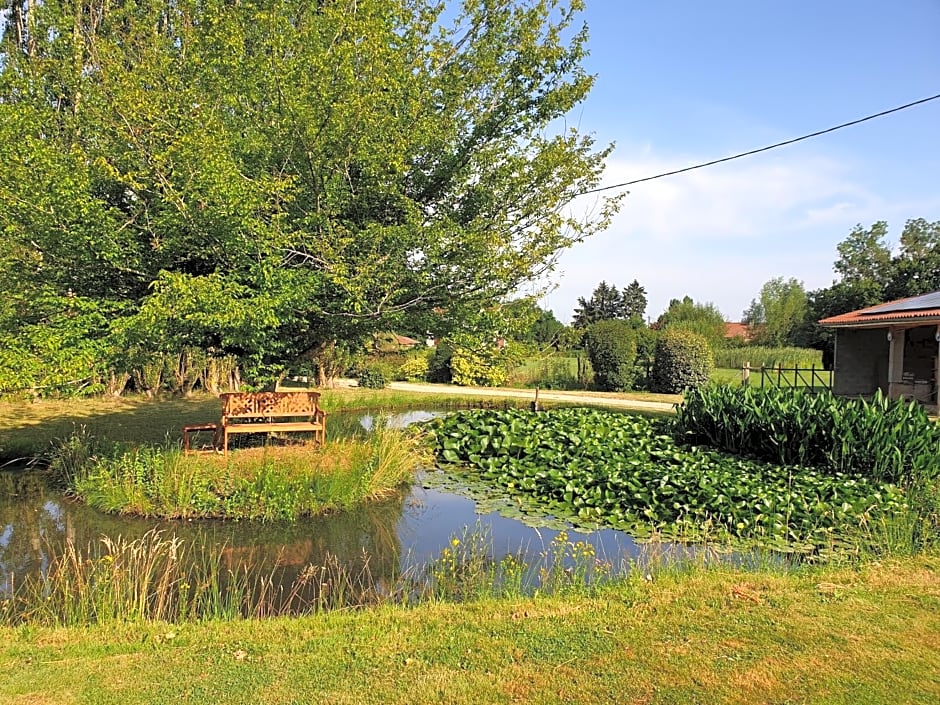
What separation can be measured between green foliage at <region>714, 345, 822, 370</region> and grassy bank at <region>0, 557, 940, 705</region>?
93.7ft

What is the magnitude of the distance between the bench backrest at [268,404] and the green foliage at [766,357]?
26429 mm

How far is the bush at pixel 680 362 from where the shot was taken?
2372 centimetres

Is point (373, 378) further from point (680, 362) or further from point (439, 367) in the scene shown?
point (680, 362)

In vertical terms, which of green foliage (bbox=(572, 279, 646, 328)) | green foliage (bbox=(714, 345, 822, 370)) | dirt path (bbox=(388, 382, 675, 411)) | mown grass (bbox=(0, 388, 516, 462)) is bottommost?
mown grass (bbox=(0, 388, 516, 462))

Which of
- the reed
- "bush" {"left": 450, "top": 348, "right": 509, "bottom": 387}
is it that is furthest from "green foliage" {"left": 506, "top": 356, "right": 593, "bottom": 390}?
the reed

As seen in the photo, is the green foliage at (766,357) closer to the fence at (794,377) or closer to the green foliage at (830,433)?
the fence at (794,377)

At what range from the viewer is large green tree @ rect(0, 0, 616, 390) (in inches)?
272

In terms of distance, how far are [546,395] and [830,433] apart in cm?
1397

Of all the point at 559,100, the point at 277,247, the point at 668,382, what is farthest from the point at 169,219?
the point at 668,382

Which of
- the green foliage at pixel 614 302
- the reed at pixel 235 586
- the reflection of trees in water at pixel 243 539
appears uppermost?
the green foliage at pixel 614 302

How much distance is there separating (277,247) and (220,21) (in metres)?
2.94

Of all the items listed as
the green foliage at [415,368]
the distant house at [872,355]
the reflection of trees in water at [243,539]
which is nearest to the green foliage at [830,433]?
the reflection of trees in water at [243,539]

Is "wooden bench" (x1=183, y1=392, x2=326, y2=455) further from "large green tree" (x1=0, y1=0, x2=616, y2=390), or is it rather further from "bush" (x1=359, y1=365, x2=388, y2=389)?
"bush" (x1=359, y1=365, x2=388, y2=389)

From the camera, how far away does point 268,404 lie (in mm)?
9477
